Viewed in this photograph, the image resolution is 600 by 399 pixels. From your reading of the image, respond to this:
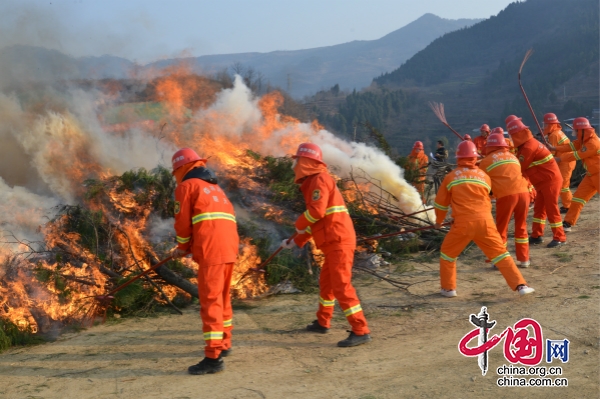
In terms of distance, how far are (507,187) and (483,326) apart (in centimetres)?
261

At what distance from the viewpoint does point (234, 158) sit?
8906mm

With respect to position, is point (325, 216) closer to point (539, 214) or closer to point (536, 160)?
point (536, 160)

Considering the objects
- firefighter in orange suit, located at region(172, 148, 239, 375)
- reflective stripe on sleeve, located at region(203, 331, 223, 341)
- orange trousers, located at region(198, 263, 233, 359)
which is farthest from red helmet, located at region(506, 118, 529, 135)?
reflective stripe on sleeve, located at region(203, 331, 223, 341)

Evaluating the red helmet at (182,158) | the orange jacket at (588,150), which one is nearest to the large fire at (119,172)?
the red helmet at (182,158)

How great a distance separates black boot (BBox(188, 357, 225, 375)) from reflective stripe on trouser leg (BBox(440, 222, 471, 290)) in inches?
123

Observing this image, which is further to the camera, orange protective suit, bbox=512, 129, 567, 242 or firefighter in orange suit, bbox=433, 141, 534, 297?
orange protective suit, bbox=512, 129, 567, 242

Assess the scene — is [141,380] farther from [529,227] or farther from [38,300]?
[529,227]

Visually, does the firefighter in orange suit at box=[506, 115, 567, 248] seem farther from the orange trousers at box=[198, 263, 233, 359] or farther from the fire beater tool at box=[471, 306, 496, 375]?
the orange trousers at box=[198, 263, 233, 359]

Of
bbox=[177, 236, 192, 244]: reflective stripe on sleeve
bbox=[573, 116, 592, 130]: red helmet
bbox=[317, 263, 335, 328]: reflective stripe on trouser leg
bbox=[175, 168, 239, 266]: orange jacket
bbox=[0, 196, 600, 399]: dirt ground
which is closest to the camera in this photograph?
bbox=[0, 196, 600, 399]: dirt ground

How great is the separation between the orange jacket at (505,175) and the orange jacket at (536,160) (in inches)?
51.6

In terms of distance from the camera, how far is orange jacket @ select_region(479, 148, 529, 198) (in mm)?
7000

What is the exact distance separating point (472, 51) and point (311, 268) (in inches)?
3391

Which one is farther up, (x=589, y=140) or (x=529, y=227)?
(x=589, y=140)

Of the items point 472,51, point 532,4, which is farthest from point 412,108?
point 532,4
